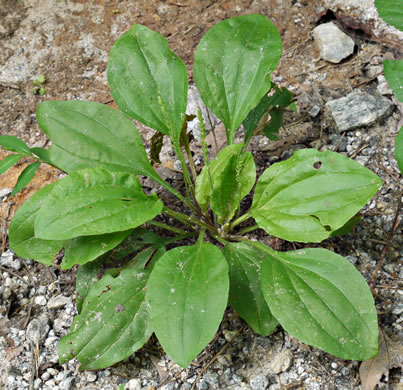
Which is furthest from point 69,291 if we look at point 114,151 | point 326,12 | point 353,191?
point 326,12

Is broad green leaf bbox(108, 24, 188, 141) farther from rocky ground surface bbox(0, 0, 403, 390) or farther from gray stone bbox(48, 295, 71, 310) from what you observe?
gray stone bbox(48, 295, 71, 310)

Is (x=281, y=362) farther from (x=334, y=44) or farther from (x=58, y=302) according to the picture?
(x=334, y=44)

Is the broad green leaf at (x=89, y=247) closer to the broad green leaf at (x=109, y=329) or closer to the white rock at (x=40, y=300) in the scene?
the broad green leaf at (x=109, y=329)

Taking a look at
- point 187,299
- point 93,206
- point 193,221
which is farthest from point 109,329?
point 193,221

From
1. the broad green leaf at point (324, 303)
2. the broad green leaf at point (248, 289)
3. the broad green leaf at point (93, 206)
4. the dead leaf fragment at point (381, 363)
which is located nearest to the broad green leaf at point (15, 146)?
the broad green leaf at point (93, 206)

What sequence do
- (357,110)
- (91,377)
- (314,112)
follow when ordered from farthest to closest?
(314,112) < (357,110) < (91,377)
